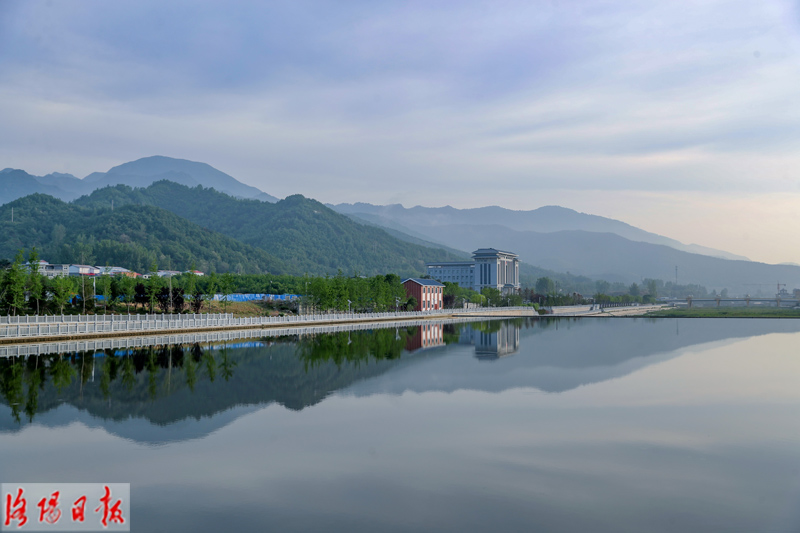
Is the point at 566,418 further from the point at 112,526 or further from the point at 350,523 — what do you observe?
the point at 112,526

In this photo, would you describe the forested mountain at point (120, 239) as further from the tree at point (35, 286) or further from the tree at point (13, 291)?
the tree at point (13, 291)

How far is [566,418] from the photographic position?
1969 cm

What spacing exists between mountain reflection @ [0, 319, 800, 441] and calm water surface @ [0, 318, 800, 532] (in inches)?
6.8

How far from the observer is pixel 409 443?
54.1ft

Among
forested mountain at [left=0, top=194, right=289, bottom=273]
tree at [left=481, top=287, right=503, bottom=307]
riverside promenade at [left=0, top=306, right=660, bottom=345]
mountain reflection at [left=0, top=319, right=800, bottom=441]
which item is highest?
forested mountain at [left=0, top=194, right=289, bottom=273]

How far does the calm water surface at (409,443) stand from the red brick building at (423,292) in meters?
74.8

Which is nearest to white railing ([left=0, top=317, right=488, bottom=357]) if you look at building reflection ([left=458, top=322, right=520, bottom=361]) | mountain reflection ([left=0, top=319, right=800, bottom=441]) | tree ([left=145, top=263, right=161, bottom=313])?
mountain reflection ([left=0, top=319, right=800, bottom=441])

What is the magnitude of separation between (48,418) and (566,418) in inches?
596

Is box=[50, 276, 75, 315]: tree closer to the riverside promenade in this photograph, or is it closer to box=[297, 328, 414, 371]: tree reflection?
the riverside promenade

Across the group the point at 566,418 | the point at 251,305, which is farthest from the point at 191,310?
the point at 566,418

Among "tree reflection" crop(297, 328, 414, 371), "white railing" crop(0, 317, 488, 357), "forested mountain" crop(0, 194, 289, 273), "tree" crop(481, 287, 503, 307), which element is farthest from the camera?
"forested mountain" crop(0, 194, 289, 273)

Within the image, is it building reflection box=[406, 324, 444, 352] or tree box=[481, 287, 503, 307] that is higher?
tree box=[481, 287, 503, 307]

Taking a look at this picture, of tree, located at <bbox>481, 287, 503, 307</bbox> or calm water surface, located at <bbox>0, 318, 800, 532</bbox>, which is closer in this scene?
calm water surface, located at <bbox>0, 318, 800, 532</bbox>

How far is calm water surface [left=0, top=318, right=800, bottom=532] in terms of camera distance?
11.4m
